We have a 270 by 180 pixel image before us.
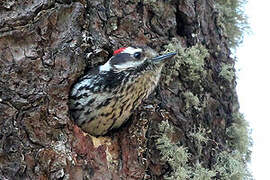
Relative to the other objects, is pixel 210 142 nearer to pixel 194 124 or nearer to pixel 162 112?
pixel 194 124

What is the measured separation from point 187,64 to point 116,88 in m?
0.62

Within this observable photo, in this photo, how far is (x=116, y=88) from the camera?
3008mm

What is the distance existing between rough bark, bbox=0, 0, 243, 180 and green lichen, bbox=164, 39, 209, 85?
0.05m

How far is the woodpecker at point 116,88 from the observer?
9.85 feet

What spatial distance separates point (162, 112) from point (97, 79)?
0.44 m

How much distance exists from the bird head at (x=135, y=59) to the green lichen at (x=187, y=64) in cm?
32

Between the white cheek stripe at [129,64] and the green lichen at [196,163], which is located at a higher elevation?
the white cheek stripe at [129,64]

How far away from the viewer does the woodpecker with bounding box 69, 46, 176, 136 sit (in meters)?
3.00

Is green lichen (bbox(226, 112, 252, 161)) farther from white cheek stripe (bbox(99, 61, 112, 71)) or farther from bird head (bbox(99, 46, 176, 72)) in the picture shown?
white cheek stripe (bbox(99, 61, 112, 71))

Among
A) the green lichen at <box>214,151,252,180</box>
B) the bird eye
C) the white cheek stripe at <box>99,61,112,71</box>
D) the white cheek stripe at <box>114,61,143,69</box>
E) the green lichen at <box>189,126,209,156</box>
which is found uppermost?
the bird eye

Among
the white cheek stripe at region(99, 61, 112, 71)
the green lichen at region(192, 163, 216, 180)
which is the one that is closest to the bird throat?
the white cheek stripe at region(99, 61, 112, 71)

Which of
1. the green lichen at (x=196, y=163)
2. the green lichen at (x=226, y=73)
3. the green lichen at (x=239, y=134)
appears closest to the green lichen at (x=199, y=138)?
the green lichen at (x=196, y=163)

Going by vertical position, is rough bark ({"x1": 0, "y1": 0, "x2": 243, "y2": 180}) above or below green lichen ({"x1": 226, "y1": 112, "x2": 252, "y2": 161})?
above

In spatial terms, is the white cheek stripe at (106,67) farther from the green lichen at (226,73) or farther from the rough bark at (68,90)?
the green lichen at (226,73)
